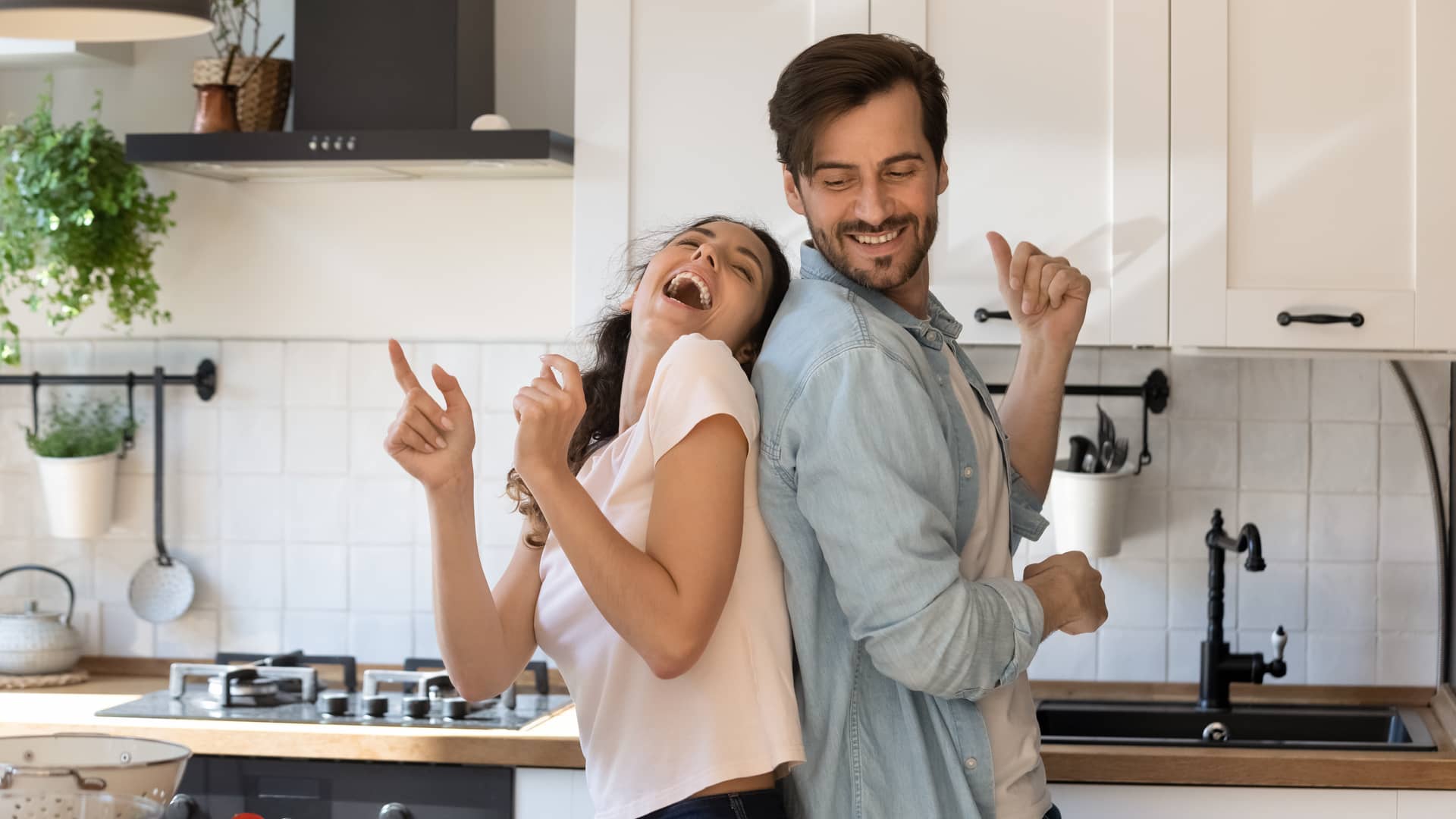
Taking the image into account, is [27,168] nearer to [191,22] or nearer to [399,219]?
[399,219]

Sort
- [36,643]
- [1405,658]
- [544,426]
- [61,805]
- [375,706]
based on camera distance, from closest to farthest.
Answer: [61,805]
[544,426]
[375,706]
[1405,658]
[36,643]

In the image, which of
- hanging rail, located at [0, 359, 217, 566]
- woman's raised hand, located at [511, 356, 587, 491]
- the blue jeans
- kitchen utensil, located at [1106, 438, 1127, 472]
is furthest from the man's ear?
hanging rail, located at [0, 359, 217, 566]

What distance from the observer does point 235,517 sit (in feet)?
9.99

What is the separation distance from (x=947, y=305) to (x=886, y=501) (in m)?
1.22

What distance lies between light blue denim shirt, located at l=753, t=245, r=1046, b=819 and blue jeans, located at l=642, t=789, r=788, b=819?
47 millimetres

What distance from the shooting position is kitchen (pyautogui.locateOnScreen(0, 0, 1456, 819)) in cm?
238

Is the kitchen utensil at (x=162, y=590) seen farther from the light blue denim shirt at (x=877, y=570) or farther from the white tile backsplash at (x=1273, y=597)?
the white tile backsplash at (x=1273, y=597)

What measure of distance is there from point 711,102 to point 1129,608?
1.25 meters

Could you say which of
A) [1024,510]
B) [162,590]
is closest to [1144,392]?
[1024,510]

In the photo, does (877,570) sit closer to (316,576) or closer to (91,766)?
(91,766)

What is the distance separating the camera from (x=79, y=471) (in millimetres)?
2982

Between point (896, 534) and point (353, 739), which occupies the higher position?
point (896, 534)

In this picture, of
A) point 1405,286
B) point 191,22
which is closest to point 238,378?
point 191,22

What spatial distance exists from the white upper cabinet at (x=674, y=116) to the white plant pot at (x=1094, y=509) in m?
0.68
